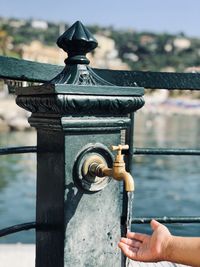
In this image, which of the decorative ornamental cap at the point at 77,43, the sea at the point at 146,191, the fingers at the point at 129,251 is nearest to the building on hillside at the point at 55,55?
the decorative ornamental cap at the point at 77,43

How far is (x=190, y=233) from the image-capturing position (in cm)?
1374

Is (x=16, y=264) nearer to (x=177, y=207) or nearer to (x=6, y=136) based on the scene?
(x=177, y=207)

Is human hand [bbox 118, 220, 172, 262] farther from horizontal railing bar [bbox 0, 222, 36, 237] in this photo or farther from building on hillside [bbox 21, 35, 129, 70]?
building on hillside [bbox 21, 35, 129, 70]

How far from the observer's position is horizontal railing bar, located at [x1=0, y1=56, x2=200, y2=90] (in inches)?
80.0

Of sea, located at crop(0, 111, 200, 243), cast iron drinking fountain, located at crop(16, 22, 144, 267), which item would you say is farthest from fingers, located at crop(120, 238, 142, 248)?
sea, located at crop(0, 111, 200, 243)

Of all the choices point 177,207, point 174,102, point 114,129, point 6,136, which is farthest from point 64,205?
point 174,102

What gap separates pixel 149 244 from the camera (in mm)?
1582

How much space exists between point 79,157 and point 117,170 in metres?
0.15

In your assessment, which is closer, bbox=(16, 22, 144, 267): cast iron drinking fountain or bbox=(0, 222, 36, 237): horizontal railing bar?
bbox=(16, 22, 144, 267): cast iron drinking fountain

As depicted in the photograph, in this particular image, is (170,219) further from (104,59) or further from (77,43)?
(104,59)

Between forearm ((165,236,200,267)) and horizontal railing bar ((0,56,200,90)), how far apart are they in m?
0.94

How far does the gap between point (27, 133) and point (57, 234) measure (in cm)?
4846

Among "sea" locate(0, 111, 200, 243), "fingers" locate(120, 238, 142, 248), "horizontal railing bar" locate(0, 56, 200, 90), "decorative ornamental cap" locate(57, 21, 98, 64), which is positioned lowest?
"sea" locate(0, 111, 200, 243)

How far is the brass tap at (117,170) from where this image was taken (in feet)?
5.34
